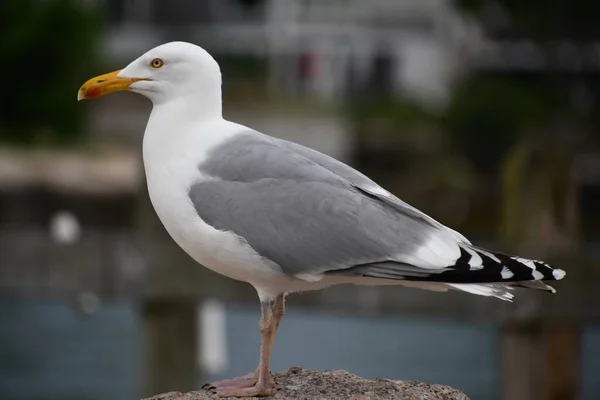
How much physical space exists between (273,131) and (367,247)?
19343mm

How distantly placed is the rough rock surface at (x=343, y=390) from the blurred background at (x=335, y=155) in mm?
1160

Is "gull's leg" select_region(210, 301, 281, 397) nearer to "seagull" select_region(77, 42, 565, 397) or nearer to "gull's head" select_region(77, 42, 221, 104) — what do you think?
"seagull" select_region(77, 42, 565, 397)

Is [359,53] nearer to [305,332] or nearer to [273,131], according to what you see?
[273,131]

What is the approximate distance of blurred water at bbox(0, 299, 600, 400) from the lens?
34.3ft

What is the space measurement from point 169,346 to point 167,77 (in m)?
1.85

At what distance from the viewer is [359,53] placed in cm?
3109

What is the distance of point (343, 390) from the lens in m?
3.84

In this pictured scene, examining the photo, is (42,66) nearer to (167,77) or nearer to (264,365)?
(167,77)

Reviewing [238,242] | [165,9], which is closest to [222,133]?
[238,242]

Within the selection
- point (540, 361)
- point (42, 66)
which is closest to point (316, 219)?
point (540, 361)

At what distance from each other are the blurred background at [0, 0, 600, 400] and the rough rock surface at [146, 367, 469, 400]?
116cm

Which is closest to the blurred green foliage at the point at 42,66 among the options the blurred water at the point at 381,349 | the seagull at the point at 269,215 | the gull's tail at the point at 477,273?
the blurred water at the point at 381,349

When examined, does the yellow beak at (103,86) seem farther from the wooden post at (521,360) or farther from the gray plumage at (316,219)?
the wooden post at (521,360)

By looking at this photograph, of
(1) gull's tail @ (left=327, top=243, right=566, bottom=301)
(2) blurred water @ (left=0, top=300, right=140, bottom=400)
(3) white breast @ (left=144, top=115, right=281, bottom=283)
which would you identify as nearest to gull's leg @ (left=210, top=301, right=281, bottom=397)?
(3) white breast @ (left=144, top=115, right=281, bottom=283)
